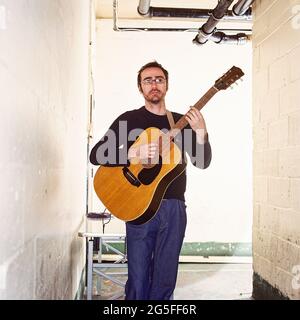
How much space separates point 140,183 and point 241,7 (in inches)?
70.3

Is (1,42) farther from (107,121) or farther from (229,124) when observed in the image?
(229,124)

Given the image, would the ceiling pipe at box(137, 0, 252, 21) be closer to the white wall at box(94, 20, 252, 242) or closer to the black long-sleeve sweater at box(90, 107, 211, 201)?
the white wall at box(94, 20, 252, 242)

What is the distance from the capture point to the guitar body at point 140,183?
1.62m

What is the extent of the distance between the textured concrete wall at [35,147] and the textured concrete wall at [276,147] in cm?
125

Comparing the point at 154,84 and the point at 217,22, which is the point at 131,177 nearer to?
the point at 154,84

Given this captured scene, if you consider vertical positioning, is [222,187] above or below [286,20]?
below

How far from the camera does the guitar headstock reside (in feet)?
5.49

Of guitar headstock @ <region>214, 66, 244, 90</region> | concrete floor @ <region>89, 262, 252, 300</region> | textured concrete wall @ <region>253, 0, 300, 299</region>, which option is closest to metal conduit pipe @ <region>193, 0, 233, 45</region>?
textured concrete wall @ <region>253, 0, 300, 299</region>

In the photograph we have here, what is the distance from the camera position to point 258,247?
8.55 feet

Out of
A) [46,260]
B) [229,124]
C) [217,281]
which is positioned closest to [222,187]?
[229,124]

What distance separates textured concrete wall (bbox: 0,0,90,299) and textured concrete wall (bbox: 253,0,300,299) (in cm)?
125

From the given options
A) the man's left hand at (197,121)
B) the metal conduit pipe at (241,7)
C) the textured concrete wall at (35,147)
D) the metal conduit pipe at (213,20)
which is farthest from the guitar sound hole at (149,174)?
the metal conduit pipe at (241,7)

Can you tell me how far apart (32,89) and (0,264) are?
19.8 inches
